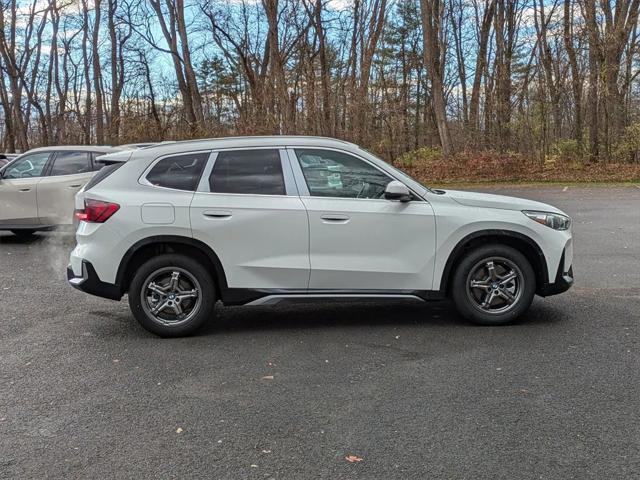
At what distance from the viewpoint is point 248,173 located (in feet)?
18.5

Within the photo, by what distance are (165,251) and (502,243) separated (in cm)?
314

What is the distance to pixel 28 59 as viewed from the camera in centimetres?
4228

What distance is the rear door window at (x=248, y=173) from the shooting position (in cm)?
559

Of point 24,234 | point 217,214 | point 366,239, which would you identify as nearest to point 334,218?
point 366,239

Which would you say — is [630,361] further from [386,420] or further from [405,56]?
[405,56]

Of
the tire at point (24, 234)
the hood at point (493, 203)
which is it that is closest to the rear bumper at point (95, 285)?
the hood at point (493, 203)

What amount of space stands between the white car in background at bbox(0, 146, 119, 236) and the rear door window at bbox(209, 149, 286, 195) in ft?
21.1

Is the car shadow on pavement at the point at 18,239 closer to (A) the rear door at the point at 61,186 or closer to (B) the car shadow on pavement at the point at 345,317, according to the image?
(A) the rear door at the point at 61,186

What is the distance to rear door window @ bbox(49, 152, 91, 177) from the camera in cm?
1157

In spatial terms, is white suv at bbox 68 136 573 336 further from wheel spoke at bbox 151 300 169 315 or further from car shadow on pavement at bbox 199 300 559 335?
car shadow on pavement at bbox 199 300 559 335

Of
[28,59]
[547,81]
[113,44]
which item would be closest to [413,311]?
[547,81]

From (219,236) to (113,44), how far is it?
116 ft

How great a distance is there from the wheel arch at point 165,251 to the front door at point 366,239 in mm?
858

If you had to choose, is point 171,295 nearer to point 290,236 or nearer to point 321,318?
point 290,236
